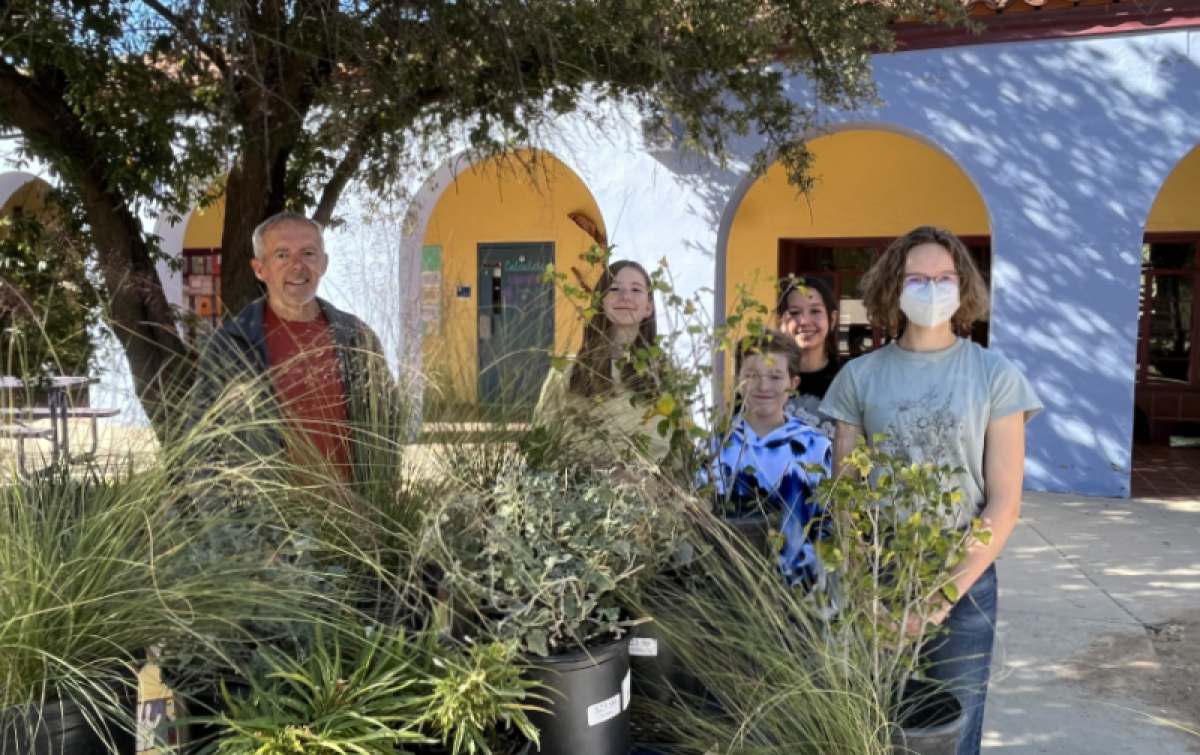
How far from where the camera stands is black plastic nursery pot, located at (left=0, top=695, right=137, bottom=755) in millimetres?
1502

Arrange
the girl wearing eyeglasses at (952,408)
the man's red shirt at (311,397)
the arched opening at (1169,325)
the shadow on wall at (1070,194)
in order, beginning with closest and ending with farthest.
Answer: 1. the man's red shirt at (311,397)
2. the girl wearing eyeglasses at (952,408)
3. the shadow on wall at (1070,194)
4. the arched opening at (1169,325)

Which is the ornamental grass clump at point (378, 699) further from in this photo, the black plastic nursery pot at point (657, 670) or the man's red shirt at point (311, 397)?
the man's red shirt at point (311, 397)

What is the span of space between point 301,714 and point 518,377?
3.07 feet

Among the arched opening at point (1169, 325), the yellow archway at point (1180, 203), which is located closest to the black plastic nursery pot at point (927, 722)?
the yellow archway at point (1180, 203)

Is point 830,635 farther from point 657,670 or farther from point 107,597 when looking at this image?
point 107,597

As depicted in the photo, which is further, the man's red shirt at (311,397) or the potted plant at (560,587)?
the man's red shirt at (311,397)

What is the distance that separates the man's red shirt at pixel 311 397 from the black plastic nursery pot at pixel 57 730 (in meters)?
0.58

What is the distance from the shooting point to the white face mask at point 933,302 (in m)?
2.25

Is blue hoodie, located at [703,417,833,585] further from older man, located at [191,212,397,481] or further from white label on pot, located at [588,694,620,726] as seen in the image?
older man, located at [191,212,397,481]

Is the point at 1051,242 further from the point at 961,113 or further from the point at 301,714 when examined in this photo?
the point at 301,714

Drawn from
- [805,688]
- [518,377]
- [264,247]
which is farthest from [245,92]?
[805,688]

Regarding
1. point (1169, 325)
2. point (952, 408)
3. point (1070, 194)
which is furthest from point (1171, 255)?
point (952, 408)

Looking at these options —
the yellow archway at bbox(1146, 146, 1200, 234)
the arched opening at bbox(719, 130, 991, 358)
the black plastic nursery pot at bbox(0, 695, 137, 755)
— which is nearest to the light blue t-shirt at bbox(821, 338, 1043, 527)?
the black plastic nursery pot at bbox(0, 695, 137, 755)

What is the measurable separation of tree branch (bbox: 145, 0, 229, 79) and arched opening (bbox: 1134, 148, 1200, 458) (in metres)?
9.58
